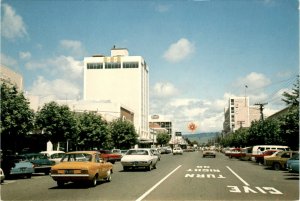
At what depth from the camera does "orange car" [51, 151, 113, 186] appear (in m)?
15.0

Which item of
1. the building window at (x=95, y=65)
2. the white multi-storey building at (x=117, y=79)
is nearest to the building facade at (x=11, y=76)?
the white multi-storey building at (x=117, y=79)

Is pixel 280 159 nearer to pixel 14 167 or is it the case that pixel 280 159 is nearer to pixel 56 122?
pixel 14 167

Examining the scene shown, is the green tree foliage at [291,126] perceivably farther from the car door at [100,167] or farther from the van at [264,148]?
the car door at [100,167]

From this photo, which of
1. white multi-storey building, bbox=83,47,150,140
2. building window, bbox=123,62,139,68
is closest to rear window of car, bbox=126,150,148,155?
white multi-storey building, bbox=83,47,150,140

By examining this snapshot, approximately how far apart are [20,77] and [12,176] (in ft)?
77.6

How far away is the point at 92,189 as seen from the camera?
1490 cm

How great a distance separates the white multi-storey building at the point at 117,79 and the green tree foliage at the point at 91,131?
72880mm

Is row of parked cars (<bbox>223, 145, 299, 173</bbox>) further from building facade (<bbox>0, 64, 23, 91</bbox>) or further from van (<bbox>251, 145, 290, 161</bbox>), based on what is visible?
building facade (<bbox>0, 64, 23, 91</bbox>)

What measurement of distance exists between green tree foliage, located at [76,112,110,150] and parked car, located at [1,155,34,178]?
86.7 feet

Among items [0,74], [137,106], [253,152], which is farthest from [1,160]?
[137,106]

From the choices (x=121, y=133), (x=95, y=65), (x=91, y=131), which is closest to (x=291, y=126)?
(x=91, y=131)

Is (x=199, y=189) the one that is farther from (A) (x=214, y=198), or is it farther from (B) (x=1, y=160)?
(B) (x=1, y=160)

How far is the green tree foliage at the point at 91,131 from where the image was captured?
48125 mm

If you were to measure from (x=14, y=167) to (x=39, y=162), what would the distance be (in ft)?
10.6
